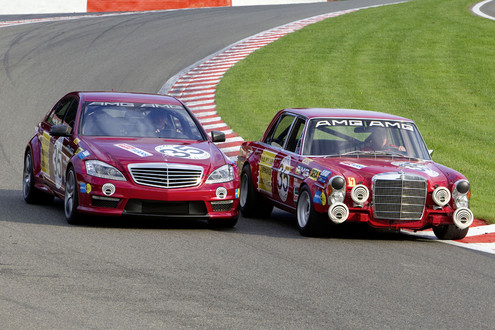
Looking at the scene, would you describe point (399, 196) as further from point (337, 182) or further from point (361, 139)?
point (361, 139)

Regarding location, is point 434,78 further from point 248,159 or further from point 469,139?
point 248,159

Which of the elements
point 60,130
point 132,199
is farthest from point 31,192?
point 132,199

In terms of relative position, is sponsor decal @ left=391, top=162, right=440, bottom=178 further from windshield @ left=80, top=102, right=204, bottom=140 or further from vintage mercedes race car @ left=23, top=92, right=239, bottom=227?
windshield @ left=80, top=102, right=204, bottom=140

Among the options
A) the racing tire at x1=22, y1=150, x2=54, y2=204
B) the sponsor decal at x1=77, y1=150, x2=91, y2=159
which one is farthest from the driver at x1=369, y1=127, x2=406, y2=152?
the racing tire at x1=22, y1=150, x2=54, y2=204

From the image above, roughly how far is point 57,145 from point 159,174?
1894mm

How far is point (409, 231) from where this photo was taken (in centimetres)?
1166

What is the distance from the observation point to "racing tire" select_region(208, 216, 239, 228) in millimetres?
10820

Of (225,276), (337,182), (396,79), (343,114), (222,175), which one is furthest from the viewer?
(396,79)

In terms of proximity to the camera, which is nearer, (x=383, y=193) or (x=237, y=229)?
(x=383, y=193)

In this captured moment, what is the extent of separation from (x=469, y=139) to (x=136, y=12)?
23.5 meters

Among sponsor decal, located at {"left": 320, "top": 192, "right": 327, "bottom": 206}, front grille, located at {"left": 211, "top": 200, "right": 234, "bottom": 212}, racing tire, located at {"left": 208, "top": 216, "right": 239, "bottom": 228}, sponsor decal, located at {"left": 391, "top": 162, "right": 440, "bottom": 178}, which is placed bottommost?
racing tire, located at {"left": 208, "top": 216, "right": 239, "bottom": 228}

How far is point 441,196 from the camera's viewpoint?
1037 cm

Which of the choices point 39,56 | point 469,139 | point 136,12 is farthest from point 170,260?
point 136,12

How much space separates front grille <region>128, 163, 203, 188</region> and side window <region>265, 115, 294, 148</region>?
2.10 metres
